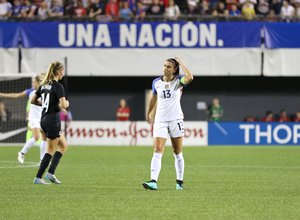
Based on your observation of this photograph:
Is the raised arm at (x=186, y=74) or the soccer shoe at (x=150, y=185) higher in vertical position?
the raised arm at (x=186, y=74)

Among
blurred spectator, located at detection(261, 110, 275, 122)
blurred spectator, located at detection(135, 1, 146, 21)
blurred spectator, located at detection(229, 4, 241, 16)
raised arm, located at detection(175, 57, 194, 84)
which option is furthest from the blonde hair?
blurred spectator, located at detection(261, 110, 275, 122)

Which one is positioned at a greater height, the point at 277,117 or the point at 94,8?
the point at 94,8

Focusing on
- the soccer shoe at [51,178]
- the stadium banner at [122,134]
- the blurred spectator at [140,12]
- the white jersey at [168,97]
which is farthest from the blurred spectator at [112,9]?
the white jersey at [168,97]

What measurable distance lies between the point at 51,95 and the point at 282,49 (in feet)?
63.5

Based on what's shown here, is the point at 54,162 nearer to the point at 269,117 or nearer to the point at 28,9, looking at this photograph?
the point at 28,9

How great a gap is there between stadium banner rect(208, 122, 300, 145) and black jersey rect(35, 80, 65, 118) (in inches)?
704

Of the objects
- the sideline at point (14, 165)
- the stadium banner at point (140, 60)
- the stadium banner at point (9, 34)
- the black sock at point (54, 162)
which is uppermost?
the stadium banner at point (9, 34)

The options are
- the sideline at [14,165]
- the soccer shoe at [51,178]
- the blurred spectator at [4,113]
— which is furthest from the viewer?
the blurred spectator at [4,113]

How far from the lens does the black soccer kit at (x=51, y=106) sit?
14.5m

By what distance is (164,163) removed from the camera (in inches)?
858

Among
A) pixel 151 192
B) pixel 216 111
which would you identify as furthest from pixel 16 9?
pixel 151 192

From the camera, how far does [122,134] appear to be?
32000 millimetres

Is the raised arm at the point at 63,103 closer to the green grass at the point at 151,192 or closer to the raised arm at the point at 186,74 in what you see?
the green grass at the point at 151,192

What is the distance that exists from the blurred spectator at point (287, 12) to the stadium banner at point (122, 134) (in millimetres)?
4977
